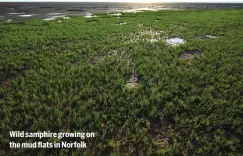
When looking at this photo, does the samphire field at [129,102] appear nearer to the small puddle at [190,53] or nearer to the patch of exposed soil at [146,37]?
the small puddle at [190,53]

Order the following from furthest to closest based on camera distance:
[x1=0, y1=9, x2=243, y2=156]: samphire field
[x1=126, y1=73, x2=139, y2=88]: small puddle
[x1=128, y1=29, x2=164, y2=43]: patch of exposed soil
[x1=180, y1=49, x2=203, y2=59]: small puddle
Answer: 1. [x1=128, y1=29, x2=164, y2=43]: patch of exposed soil
2. [x1=180, y1=49, x2=203, y2=59]: small puddle
3. [x1=126, y1=73, x2=139, y2=88]: small puddle
4. [x1=0, y1=9, x2=243, y2=156]: samphire field

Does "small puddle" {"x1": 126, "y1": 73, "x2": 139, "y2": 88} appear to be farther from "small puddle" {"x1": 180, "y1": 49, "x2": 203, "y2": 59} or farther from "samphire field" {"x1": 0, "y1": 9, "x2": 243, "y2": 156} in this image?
"small puddle" {"x1": 180, "y1": 49, "x2": 203, "y2": 59}

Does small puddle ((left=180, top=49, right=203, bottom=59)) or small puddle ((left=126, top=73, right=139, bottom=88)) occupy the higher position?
small puddle ((left=180, top=49, right=203, bottom=59))

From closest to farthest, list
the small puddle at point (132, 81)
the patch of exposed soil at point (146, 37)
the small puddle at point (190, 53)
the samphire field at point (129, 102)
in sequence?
the samphire field at point (129, 102)
the small puddle at point (132, 81)
the small puddle at point (190, 53)
the patch of exposed soil at point (146, 37)

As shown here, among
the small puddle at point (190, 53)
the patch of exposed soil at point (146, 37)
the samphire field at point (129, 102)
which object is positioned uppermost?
the patch of exposed soil at point (146, 37)

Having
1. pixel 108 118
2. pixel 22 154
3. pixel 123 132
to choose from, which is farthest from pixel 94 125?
pixel 22 154

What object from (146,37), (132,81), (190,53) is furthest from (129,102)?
(146,37)

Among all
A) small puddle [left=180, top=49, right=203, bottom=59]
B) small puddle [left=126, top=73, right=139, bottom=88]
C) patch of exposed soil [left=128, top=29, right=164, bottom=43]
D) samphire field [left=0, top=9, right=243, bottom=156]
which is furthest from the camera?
patch of exposed soil [left=128, top=29, right=164, bottom=43]

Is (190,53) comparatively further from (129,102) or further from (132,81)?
(129,102)

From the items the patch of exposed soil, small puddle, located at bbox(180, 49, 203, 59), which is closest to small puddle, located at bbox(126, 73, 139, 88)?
small puddle, located at bbox(180, 49, 203, 59)

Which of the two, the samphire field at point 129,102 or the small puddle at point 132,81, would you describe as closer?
the samphire field at point 129,102

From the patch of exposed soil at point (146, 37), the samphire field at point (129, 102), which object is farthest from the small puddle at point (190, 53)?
the patch of exposed soil at point (146, 37)
